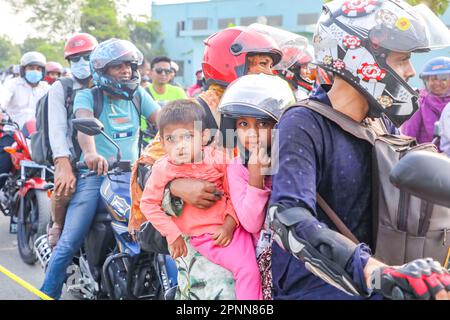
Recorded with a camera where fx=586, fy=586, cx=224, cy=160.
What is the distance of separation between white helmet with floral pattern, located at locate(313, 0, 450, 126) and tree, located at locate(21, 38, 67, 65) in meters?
41.7

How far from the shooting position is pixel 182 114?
2459 mm

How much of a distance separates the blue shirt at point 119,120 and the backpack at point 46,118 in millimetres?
35

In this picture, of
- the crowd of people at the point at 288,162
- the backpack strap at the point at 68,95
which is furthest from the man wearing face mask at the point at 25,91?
the crowd of people at the point at 288,162

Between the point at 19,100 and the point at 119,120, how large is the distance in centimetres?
452

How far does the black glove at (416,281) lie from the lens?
1275 mm

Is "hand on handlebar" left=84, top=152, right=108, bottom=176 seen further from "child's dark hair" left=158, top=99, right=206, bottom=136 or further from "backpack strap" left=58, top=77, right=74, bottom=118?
"child's dark hair" left=158, top=99, right=206, bottom=136

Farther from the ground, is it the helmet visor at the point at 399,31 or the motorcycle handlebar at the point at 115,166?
the helmet visor at the point at 399,31

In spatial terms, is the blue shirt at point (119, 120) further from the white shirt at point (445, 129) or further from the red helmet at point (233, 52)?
the white shirt at point (445, 129)

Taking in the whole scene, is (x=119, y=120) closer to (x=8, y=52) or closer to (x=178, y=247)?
(x=178, y=247)

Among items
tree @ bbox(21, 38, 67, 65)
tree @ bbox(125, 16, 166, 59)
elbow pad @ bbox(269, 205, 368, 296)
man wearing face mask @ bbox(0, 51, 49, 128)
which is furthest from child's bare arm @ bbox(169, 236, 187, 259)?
tree @ bbox(125, 16, 166, 59)

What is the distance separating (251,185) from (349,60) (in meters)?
0.52
